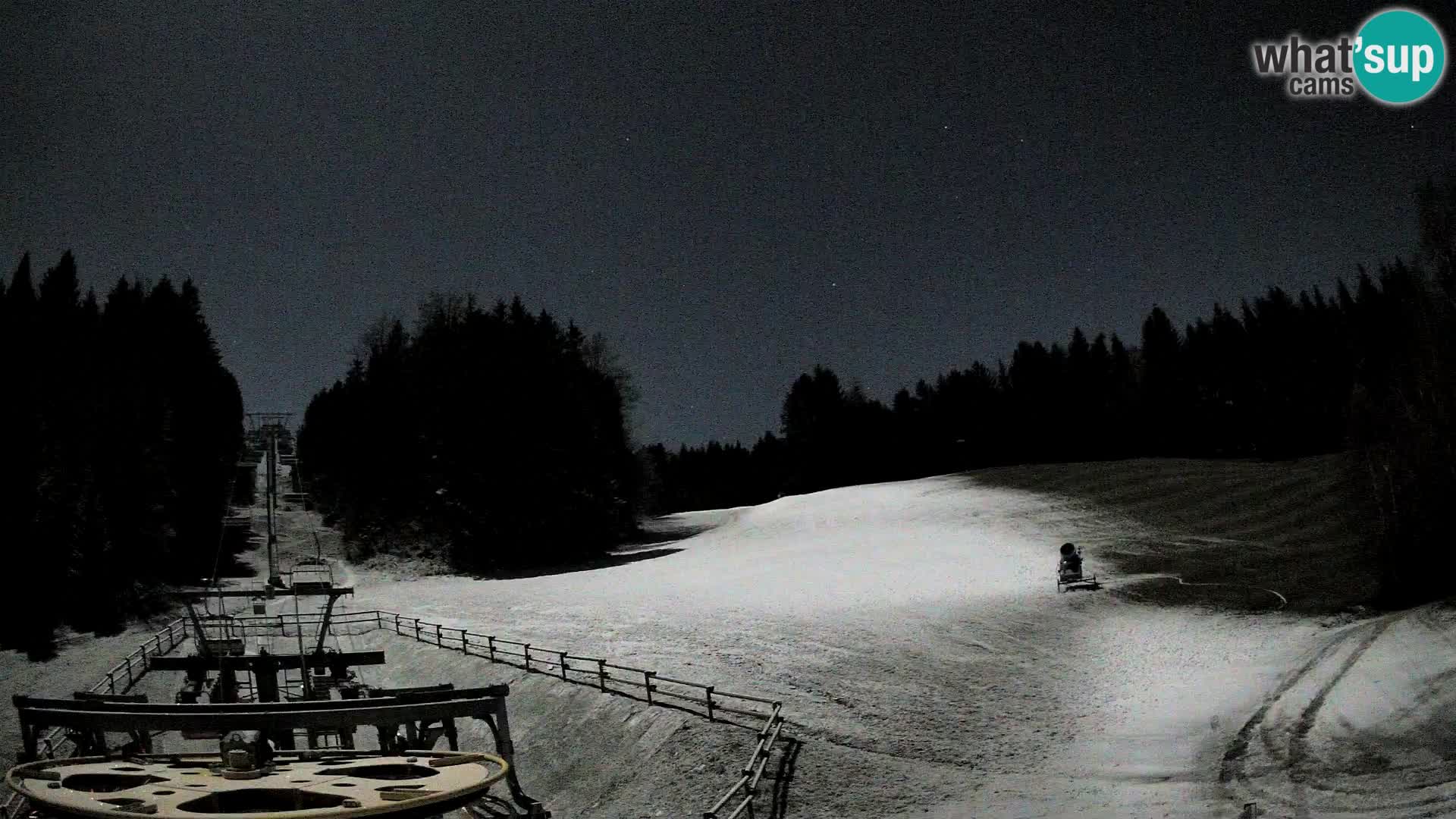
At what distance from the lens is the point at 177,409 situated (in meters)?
66.6

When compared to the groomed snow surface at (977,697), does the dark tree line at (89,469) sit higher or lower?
higher

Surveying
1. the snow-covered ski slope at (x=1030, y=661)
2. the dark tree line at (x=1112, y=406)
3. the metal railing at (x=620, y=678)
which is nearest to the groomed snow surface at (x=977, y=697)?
the snow-covered ski slope at (x=1030, y=661)

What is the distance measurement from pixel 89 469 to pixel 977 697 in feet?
128

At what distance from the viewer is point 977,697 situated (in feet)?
78.9

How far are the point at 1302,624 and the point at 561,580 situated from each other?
124 ft

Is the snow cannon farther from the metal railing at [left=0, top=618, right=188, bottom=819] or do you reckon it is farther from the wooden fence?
the metal railing at [left=0, top=618, right=188, bottom=819]

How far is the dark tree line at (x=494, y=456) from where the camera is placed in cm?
A: 6303

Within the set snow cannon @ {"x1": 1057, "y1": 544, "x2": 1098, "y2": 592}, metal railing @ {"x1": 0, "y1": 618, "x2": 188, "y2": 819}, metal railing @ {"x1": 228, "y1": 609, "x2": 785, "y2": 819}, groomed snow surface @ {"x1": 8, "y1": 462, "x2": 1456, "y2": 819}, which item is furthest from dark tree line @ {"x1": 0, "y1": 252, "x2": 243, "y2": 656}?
snow cannon @ {"x1": 1057, "y1": 544, "x2": 1098, "y2": 592}

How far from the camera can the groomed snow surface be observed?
1689cm

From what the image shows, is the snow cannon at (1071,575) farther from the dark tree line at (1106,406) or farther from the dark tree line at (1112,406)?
the dark tree line at (1112,406)

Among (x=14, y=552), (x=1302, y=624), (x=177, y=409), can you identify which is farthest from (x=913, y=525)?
(x=177, y=409)

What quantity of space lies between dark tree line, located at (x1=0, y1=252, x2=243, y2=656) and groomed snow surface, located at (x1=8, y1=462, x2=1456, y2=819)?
11.3 metres

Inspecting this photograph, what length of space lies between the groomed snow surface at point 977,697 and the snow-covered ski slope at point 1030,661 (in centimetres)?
10

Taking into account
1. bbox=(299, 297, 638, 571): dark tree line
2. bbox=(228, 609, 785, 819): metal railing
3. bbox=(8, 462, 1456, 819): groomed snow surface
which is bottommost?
bbox=(8, 462, 1456, 819): groomed snow surface
